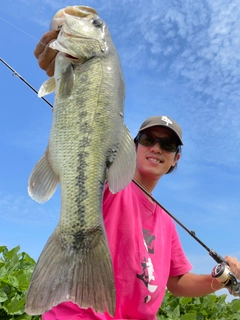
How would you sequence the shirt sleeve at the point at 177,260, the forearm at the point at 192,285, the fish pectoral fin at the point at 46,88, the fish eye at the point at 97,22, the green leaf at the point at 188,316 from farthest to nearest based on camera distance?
the green leaf at the point at 188,316
the shirt sleeve at the point at 177,260
the forearm at the point at 192,285
the fish eye at the point at 97,22
the fish pectoral fin at the point at 46,88

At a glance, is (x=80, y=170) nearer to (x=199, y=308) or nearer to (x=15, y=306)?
(x=15, y=306)

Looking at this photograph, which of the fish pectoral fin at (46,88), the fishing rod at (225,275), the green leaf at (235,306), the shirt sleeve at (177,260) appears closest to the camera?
the fish pectoral fin at (46,88)

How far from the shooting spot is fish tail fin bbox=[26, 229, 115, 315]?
2188 mm

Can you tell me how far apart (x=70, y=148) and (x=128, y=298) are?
1388 mm

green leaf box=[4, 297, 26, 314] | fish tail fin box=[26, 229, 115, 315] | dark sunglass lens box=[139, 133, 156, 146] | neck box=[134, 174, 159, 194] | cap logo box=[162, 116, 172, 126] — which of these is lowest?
green leaf box=[4, 297, 26, 314]

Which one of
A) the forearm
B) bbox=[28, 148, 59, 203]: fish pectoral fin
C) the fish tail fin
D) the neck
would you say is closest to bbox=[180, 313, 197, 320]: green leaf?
the forearm

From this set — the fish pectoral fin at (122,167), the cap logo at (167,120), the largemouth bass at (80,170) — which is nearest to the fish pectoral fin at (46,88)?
the largemouth bass at (80,170)

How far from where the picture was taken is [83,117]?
7.84 feet

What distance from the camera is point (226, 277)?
3551mm

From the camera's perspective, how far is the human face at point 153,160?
3686 mm

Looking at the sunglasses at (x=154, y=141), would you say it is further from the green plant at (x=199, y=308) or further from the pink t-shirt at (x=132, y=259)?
the green plant at (x=199, y=308)

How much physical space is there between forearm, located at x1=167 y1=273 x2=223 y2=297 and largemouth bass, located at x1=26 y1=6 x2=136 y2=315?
1.89 meters

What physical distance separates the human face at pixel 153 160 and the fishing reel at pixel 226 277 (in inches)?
38.0

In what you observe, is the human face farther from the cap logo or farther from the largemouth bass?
the largemouth bass
